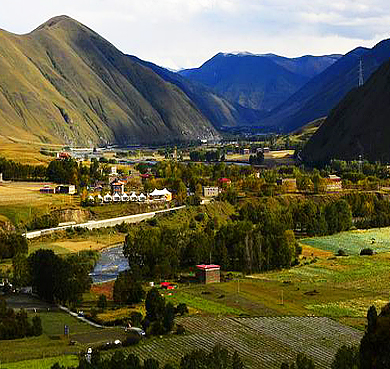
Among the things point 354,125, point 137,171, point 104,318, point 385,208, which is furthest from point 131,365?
point 354,125

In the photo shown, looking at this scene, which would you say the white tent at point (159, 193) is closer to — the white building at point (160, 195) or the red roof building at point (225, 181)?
the white building at point (160, 195)

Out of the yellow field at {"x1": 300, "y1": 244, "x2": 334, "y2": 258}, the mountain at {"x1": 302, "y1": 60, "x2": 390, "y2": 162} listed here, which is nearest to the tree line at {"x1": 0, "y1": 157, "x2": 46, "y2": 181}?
the yellow field at {"x1": 300, "y1": 244, "x2": 334, "y2": 258}

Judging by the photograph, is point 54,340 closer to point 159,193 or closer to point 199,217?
point 199,217

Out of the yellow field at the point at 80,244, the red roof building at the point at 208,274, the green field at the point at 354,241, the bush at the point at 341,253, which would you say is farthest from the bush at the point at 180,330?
the green field at the point at 354,241

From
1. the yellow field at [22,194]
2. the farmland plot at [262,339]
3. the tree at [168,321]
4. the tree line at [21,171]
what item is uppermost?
the tree line at [21,171]

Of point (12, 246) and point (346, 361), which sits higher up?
point (346, 361)

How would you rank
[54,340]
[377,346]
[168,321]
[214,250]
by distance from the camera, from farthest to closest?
[214,250]
[168,321]
[54,340]
[377,346]

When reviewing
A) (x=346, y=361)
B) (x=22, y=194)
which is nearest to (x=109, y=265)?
(x=22, y=194)
